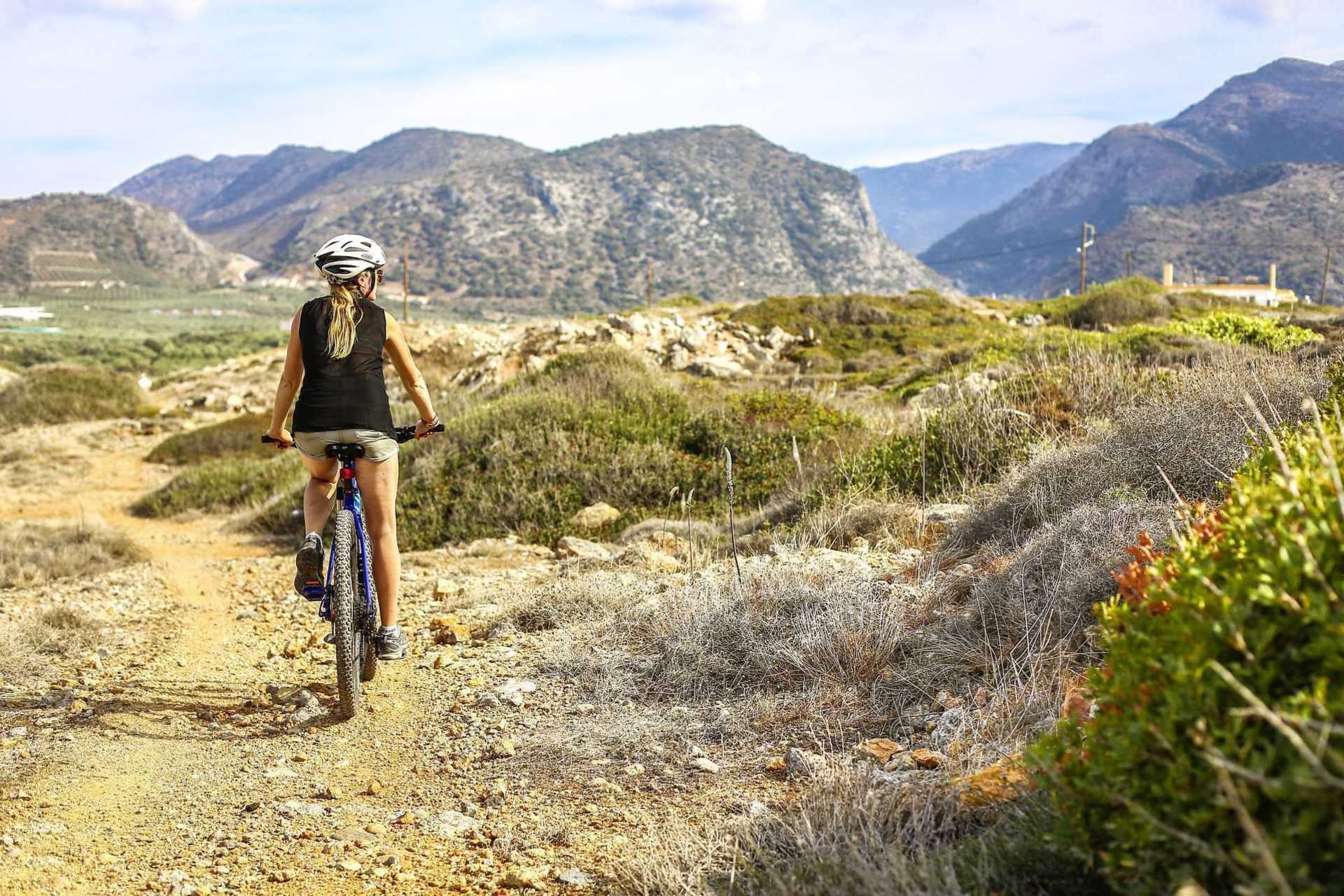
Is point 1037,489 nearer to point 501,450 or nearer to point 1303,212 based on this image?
point 501,450

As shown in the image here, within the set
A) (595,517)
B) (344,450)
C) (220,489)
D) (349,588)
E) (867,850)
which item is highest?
(344,450)

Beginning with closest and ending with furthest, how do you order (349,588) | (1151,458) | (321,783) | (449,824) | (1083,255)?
1. (449,824)
2. (321,783)
3. (349,588)
4. (1151,458)
5. (1083,255)

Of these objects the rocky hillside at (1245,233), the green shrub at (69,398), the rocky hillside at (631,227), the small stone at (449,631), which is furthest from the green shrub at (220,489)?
the rocky hillside at (631,227)

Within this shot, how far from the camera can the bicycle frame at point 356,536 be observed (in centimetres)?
477

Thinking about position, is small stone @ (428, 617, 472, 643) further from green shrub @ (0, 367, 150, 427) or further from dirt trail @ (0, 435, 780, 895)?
green shrub @ (0, 367, 150, 427)

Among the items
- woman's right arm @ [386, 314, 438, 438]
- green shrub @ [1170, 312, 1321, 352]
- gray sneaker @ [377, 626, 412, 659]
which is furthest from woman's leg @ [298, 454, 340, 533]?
green shrub @ [1170, 312, 1321, 352]

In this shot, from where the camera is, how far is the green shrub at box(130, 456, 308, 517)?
42.8 feet

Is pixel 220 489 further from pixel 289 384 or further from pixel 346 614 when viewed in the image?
pixel 346 614

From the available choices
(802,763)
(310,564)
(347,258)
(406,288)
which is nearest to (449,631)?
(310,564)

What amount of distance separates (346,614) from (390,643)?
0.40m

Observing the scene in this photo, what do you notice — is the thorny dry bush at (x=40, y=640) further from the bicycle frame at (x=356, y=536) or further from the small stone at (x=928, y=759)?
the small stone at (x=928, y=759)

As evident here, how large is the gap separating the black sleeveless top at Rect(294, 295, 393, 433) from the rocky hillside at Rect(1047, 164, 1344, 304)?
87.1 meters

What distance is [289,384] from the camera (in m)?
4.82

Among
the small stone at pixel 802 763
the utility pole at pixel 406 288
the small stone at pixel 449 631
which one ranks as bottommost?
the small stone at pixel 449 631
